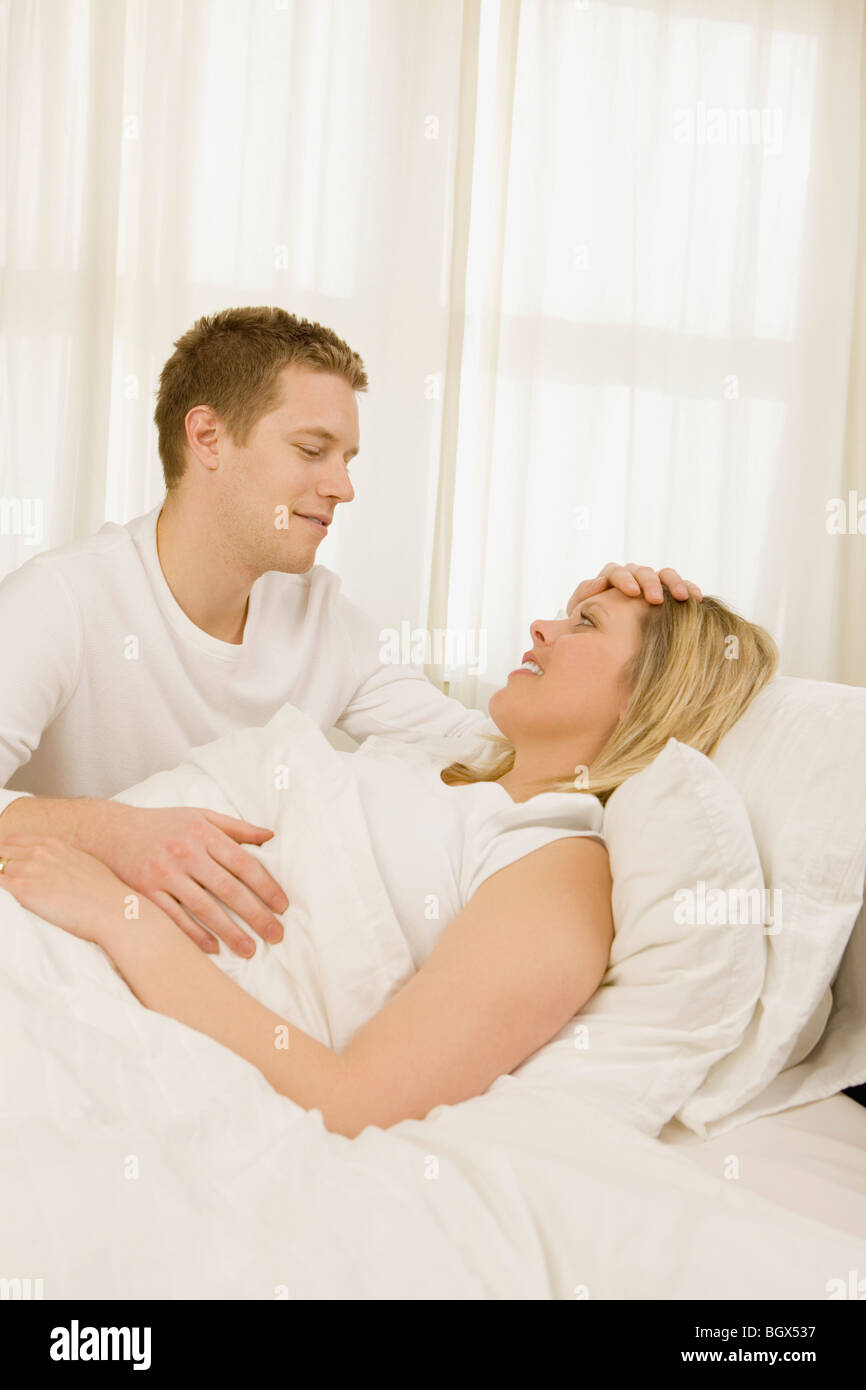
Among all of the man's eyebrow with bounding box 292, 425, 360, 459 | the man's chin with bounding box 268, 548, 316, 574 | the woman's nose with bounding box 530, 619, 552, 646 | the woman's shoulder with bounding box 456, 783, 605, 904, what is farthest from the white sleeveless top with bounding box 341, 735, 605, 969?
the man's eyebrow with bounding box 292, 425, 360, 459

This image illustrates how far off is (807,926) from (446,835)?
0.38 meters

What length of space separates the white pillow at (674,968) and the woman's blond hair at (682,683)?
235 mm

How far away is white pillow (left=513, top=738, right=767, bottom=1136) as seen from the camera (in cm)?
104

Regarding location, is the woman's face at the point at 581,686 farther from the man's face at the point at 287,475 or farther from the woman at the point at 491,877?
the man's face at the point at 287,475

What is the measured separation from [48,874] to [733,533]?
7.92ft

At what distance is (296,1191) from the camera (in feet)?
2.67

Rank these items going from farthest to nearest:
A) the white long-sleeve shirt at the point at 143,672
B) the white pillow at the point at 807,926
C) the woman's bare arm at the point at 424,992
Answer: the white long-sleeve shirt at the point at 143,672 → the white pillow at the point at 807,926 → the woman's bare arm at the point at 424,992

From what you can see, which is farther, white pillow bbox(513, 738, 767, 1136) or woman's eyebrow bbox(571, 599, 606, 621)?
woman's eyebrow bbox(571, 599, 606, 621)

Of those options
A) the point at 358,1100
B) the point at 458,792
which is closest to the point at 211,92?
the point at 458,792

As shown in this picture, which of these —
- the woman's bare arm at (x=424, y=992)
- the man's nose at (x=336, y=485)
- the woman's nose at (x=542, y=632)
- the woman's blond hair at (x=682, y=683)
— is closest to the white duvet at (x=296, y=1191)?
the woman's bare arm at (x=424, y=992)

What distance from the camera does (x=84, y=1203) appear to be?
78cm

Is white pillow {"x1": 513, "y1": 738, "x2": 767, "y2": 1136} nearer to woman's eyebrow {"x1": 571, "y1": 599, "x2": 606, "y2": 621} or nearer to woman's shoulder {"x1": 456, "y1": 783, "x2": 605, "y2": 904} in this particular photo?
woman's shoulder {"x1": 456, "y1": 783, "x2": 605, "y2": 904}

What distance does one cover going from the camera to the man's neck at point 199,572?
1.82 m

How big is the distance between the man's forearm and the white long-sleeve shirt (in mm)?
191
